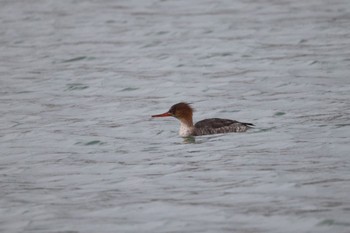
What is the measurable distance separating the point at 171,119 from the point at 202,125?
2.15m

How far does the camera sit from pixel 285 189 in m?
11.9

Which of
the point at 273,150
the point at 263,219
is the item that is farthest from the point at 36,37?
the point at 263,219

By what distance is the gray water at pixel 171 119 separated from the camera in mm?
11336

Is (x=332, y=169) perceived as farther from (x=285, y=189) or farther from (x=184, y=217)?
(x=184, y=217)

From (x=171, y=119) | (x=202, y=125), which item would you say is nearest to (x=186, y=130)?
(x=202, y=125)

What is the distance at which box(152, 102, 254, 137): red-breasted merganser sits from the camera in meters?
15.2

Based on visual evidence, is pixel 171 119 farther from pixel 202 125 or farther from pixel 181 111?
pixel 202 125

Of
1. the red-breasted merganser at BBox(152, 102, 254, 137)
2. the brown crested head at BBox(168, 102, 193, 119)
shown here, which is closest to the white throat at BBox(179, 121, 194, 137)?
the red-breasted merganser at BBox(152, 102, 254, 137)

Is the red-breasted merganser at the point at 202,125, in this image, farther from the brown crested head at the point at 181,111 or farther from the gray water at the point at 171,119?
the gray water at the point at 171,119

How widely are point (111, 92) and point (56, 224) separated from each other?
8.76m

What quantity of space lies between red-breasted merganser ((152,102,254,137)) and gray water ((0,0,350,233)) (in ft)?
0.44

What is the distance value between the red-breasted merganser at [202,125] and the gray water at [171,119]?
0.13m

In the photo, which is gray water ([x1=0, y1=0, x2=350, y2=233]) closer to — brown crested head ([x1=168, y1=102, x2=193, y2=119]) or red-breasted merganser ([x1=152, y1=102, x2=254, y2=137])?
red-breasted merganser ([x1=152, y1=102, x2=254, y2=137])

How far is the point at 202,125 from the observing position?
15.5 meters
